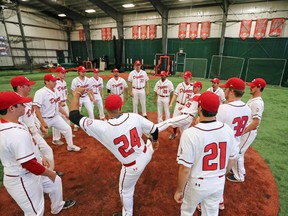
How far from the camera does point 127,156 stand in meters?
2.76

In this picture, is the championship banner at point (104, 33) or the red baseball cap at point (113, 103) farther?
the championship banner at point (104, 33)

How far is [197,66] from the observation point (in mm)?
20281

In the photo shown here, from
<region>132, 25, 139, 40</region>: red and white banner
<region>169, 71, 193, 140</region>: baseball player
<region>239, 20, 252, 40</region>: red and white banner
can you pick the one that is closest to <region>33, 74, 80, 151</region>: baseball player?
<region>169, 71, 193, 140</region>: baseball player

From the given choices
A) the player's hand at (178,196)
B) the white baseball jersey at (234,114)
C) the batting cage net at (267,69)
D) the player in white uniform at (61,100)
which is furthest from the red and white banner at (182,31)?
the player's hand at (178,196)

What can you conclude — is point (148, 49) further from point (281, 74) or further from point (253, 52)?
point (281, 74)

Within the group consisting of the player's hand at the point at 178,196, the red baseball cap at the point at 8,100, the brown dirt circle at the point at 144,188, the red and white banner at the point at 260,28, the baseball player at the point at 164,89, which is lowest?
the brown dirt circle at the point at 144,188

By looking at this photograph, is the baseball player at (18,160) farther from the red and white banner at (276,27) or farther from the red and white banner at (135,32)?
the red and white banner at (135,32)

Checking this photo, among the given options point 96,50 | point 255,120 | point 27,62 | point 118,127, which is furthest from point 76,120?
point 96,50

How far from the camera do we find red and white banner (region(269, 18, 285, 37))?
15422 mm

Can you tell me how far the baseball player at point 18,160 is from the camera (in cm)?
225

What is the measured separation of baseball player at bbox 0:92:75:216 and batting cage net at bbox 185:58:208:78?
19.7 meters

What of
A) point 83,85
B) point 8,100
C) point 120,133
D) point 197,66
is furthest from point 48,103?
point 197,66

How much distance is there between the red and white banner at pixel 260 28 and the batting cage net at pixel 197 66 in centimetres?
508

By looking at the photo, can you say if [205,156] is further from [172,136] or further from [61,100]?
[61,100]
